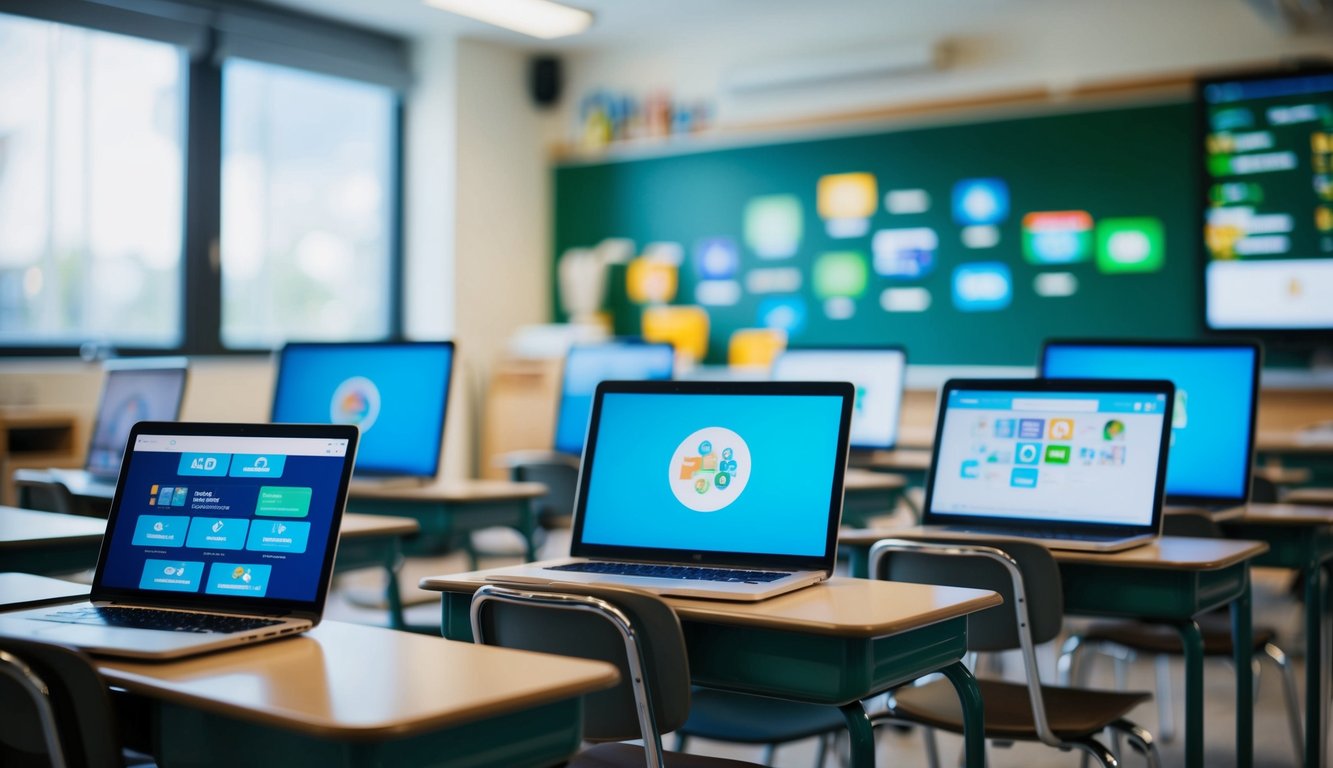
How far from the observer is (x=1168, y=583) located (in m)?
2.29

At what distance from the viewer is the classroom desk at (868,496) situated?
3914 mm

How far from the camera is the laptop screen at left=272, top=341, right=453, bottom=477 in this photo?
363 cm

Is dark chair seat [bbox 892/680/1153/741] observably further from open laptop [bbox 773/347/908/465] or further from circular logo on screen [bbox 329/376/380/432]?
open laptop [bbox 773/347/908/465]

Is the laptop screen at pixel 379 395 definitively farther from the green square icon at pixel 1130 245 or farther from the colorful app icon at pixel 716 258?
the colorful app icon at pixel 716 258

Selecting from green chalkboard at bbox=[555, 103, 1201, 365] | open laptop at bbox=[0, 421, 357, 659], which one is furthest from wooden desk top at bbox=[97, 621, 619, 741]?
green chalkboard at bbox=[555, 103, 1201, 365]

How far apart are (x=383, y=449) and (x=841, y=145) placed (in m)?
4.11

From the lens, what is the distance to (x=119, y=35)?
629 centimetres

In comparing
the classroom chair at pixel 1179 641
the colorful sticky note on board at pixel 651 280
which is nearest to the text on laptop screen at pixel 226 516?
the classroom chair at pixel 1179 641

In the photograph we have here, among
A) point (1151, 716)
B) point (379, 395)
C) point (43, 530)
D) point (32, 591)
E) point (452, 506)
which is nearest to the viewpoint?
point (32, 591)

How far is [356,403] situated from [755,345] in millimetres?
3891

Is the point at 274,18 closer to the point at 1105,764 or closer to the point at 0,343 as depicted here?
the point at 0,343

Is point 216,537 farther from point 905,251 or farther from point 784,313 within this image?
point 784,313

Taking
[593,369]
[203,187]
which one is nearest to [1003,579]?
[593,369]

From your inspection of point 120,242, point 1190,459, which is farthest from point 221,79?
point 1190,459
